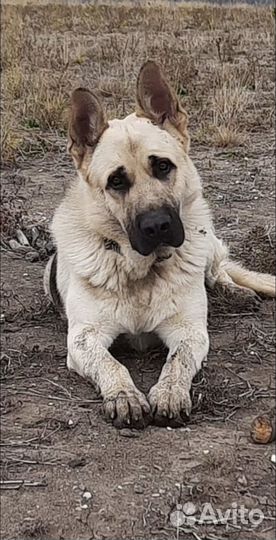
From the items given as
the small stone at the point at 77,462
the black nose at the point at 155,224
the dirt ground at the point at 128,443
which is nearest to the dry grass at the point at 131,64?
the dirt ground at the point at 128,443

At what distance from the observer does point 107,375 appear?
3.50m

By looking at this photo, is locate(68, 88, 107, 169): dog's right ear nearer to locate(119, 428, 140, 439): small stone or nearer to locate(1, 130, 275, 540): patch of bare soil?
locate(1, 130, 275, 540): patch of bare soil

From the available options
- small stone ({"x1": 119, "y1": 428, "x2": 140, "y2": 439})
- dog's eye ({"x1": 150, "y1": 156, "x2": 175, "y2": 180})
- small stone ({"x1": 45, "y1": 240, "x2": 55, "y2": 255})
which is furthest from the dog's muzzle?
small stone ({"x1": 45, "y1": 240, "x2": 55, "y2": 255})

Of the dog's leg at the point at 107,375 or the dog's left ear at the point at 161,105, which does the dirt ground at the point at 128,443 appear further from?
the dog's left ear at the point at 161,105

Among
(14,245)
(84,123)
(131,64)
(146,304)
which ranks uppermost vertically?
(84,123)

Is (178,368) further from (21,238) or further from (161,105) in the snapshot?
(21,238)

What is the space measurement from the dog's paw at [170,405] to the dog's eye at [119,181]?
953 millimetres

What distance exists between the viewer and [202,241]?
4191mm

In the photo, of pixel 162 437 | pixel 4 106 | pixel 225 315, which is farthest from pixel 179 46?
pixel 162 437

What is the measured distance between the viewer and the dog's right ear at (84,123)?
4027 millimetres

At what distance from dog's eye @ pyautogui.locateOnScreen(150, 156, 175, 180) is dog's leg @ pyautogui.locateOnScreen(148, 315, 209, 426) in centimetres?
63

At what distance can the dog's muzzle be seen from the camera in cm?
362

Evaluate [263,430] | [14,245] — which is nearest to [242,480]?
[263,430]

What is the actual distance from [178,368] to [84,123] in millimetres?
1288
